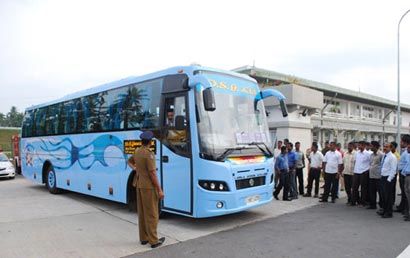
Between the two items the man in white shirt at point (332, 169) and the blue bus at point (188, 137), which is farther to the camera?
the man in white shirt at point (332, 169)

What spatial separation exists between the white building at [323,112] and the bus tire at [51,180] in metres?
7.79

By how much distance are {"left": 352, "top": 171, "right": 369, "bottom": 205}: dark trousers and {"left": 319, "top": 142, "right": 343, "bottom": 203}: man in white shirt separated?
1.69 feet

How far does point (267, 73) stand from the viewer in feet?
76.9

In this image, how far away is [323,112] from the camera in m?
25.2

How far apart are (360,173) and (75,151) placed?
323 inches

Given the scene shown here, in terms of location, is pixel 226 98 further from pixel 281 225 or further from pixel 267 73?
pixel 267 73

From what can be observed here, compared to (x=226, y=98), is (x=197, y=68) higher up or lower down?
higher up

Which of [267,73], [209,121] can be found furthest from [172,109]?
[267,73]

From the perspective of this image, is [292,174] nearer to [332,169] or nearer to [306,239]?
[332,169]

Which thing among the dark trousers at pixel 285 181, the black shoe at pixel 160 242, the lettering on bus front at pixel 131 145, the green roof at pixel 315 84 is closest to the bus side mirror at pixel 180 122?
the lettering on bus front at pixel 131 145

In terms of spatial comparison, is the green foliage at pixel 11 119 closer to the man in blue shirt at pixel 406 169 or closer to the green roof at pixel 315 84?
the green roof at pixel 315 84

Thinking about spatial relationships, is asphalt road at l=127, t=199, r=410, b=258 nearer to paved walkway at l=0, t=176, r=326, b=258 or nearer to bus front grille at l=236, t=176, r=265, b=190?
paved walkway at l=0, t=176, r=326, b=258

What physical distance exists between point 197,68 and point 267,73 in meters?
16.9

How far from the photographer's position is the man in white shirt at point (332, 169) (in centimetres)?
1005
